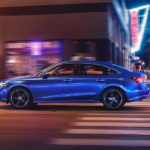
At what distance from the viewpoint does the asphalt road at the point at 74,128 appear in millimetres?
8367

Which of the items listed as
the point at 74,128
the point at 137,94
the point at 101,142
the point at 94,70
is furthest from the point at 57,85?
the point at 101,142

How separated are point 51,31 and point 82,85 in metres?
11.6

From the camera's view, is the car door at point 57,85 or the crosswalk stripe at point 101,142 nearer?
the crosswalk stripe at point 101,142

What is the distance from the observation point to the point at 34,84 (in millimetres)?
14406

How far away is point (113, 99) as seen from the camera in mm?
14305

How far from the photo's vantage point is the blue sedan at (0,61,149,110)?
46.8ft

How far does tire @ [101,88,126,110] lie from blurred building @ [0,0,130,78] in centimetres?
1102

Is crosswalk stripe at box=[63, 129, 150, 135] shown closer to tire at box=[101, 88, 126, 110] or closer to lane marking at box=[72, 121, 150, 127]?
lane marking at box=[72, 121, 150, 127]

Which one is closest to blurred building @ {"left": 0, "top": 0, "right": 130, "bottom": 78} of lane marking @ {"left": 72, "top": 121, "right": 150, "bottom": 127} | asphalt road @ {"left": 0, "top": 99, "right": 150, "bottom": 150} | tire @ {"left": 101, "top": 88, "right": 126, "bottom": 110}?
asphalt road @ {"left": 0, "top": 99, "right": 150, "bottom": 150}

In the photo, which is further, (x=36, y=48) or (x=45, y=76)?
(x=36, y=48)

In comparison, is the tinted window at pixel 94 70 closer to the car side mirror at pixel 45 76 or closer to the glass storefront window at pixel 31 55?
the car side mirror at pixel 45 76

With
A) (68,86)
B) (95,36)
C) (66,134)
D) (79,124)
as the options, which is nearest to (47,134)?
(66,134)

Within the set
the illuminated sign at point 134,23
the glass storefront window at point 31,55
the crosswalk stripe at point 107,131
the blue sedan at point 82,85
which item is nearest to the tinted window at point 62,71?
the blue sedan at point 82,85

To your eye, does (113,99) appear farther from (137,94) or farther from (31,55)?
(31,55)
